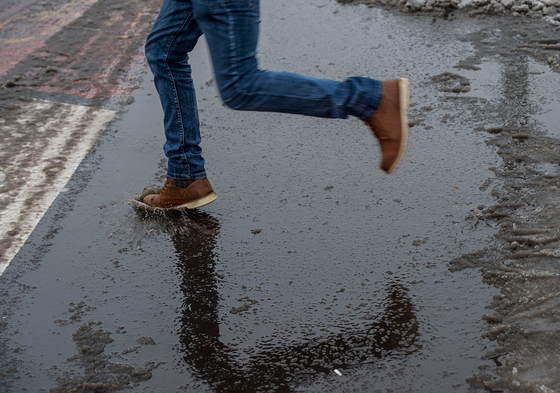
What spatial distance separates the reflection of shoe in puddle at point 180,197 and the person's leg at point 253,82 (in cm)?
55

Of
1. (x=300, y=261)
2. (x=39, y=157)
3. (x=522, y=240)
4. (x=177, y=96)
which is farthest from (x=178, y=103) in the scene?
(x=522, y=240)

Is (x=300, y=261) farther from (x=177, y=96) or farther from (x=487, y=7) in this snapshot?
(x=487, y=7)

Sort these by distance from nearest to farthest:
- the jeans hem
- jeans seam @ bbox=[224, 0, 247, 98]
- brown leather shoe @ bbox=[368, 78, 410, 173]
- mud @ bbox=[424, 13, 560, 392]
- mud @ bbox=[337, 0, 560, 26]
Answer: mud @ bbox=[424, 13, 560, 392] < jeans seam @ bbox=[224, 0, 247, 98] < brown leather shoe @ bbox=[368, 78, 410, 173] < the jeans hem < mud @ bbox=[337, 0, 560, 26]

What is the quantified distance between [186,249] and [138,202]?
0.42 metres

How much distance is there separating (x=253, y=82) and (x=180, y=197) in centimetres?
76

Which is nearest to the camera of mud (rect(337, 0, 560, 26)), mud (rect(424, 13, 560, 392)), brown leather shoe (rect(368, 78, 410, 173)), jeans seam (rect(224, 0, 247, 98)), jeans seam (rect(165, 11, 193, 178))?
mud (rect(424, 13, 560, 392))

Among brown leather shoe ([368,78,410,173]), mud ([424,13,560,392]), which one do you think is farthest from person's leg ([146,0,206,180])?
mud ([424,13,560,392])

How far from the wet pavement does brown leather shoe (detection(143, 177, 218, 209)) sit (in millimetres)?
75

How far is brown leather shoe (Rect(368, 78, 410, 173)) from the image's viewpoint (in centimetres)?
253

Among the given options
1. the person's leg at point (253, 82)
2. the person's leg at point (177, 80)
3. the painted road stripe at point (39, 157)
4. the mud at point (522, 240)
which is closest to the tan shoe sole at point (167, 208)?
the person's leg at point (177, 80)

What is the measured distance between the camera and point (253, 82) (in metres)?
2.43

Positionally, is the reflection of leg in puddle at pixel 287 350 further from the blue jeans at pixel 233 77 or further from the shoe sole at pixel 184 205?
the blue jeans at pixel 233 77

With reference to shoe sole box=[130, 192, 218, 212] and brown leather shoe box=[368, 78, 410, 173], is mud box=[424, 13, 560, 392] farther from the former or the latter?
shoe sole box=[130, 192, 218, 212]

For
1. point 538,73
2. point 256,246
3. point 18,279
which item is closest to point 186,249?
point 256,246
